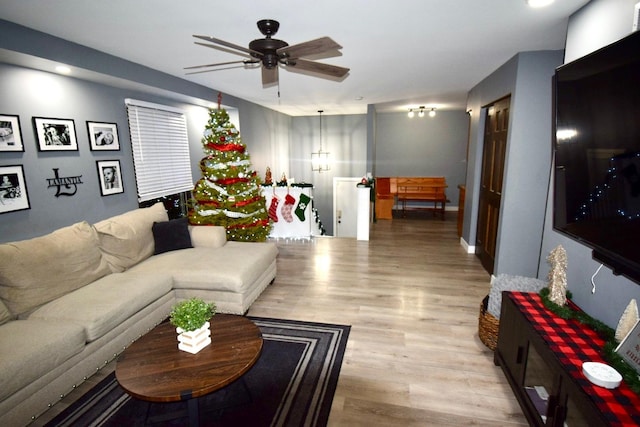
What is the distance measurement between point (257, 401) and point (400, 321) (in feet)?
5.05

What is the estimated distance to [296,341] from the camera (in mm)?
2711

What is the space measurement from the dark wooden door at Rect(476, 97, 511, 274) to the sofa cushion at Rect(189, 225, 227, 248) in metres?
3.35

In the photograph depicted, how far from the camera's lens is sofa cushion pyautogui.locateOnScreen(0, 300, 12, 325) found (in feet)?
7.03

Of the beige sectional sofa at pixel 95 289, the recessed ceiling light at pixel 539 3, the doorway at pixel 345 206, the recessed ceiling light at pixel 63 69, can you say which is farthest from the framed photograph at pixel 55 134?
the doorway at pixel 345 206

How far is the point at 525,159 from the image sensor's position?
128 inches

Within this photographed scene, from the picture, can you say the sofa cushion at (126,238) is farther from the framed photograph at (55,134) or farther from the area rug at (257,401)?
the area rug at (257,401)

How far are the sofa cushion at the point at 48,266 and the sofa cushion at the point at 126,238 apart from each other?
93 millimetres

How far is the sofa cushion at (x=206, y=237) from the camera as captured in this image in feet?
Result: 12.0

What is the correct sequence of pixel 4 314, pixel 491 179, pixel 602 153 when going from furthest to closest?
1. pixel 491 179
2. pixel 4 314
3. pixel 602 153

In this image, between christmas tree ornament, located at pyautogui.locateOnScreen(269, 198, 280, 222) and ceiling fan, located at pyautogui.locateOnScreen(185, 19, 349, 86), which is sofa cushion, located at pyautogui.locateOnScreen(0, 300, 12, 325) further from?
christmas tree ornament, located at pyautogui.locateOnScreen(269, 198, 280, 222)

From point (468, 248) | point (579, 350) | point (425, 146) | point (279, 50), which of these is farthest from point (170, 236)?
point (425, 146)

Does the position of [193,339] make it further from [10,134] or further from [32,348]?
[10,134]

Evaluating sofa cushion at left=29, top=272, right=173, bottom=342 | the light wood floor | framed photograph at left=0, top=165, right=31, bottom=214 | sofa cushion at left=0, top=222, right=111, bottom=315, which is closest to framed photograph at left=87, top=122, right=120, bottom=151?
framed photograph at left=0, top=165, right=31, bottom=214

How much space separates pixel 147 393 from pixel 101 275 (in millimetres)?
1738
